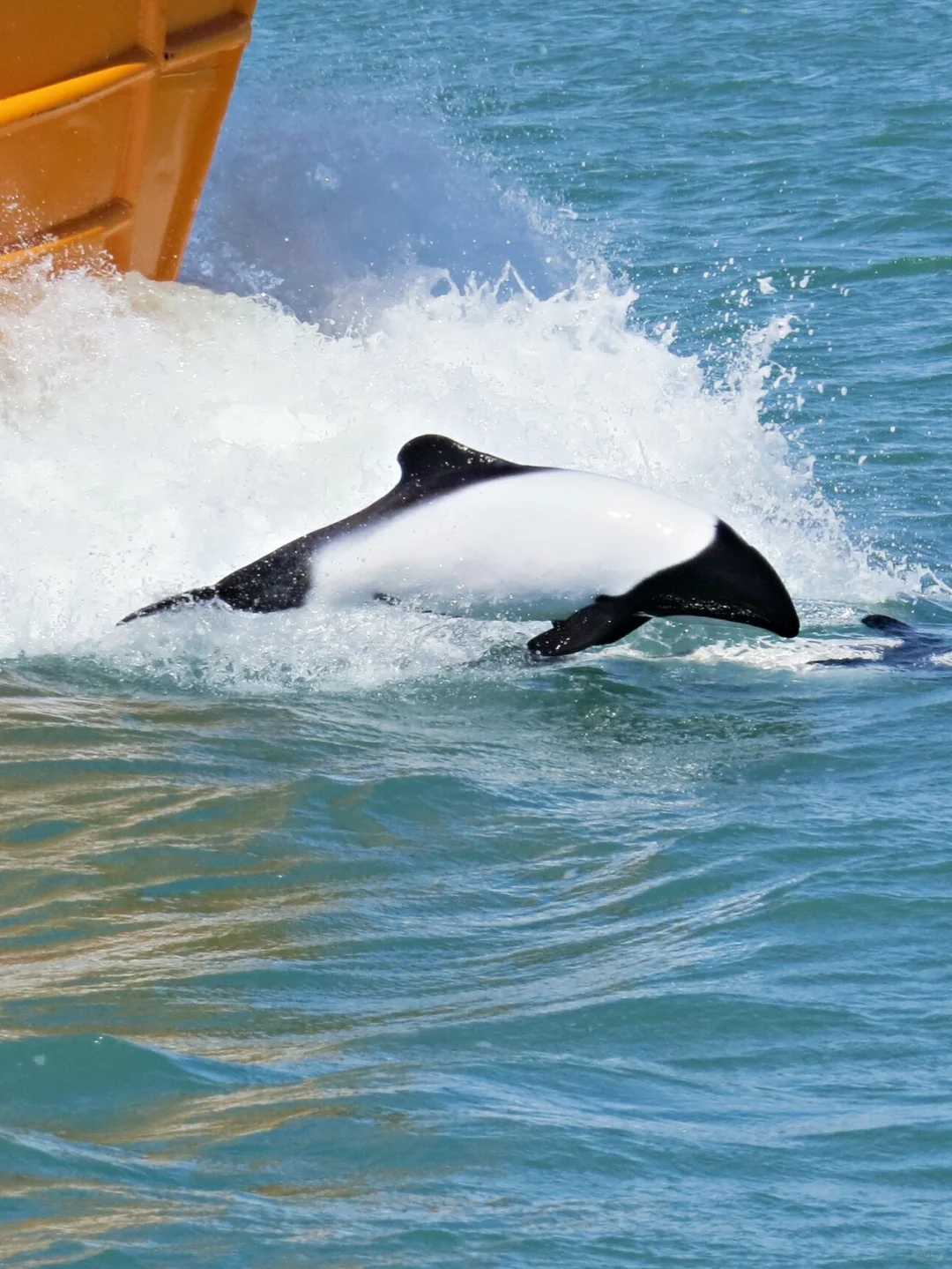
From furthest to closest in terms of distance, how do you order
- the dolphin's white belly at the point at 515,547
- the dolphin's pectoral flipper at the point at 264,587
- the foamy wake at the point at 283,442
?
the foamy wake at the point at 283,442
the dolphin's white belly at the point at 515,547
the dolphin's pectoral flipper at the point at 264,587

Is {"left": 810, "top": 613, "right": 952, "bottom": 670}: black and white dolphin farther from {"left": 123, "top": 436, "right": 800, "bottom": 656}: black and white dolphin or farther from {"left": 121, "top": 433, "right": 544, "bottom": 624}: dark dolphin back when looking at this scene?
{"left": 121, "top": 433, "right": 544, "bottom": 624}: dark dolphin back

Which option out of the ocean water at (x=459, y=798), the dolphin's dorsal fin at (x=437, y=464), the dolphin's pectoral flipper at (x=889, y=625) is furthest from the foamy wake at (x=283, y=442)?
the dolphin's dorsal fin at (x=437, y=464)

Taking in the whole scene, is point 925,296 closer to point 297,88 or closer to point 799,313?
point 799,313

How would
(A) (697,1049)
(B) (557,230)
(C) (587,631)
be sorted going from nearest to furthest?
(A) (697,1049)
(C) (587,631)
(B) (557,230)

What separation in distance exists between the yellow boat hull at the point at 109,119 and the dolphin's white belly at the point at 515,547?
3.93m

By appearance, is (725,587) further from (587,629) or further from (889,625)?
(889,625)

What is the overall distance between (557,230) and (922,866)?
1204 centimetres

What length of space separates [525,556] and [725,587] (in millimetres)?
888

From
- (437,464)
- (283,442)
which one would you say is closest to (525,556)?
(437,464)

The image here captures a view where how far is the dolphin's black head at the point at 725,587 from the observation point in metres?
7.99

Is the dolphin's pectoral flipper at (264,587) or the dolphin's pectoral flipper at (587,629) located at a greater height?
the dolphin's pectoral flipper at (264,587)

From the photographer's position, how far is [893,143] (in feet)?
64.7

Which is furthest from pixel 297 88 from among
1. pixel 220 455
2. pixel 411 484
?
pixel 411 484

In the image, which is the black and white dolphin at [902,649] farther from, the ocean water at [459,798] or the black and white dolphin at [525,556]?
the black and white dolphin at [525,556]
